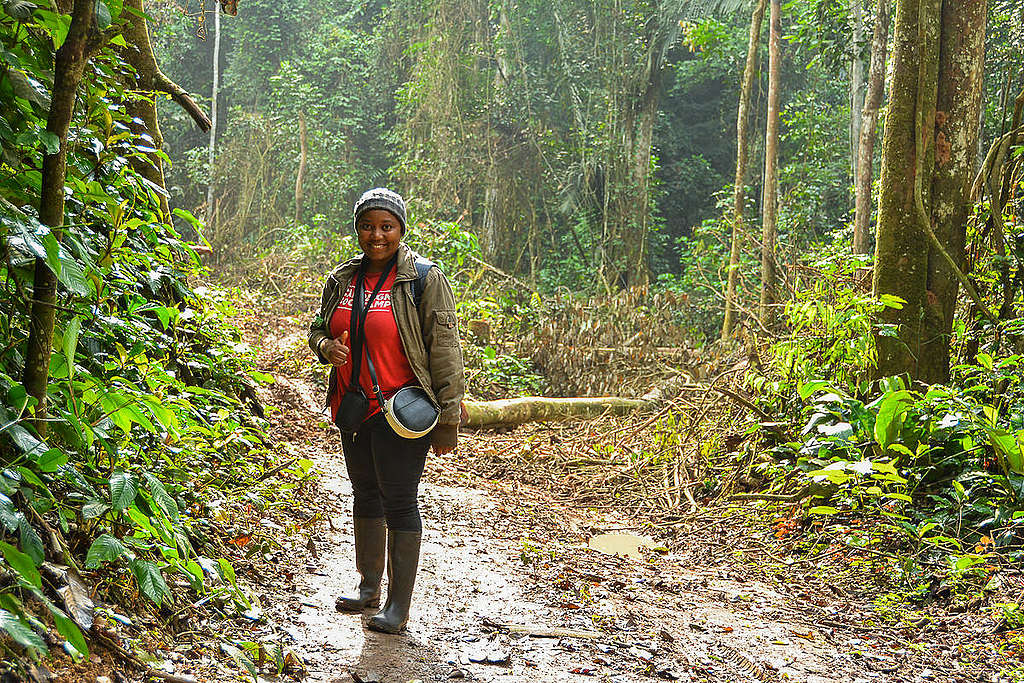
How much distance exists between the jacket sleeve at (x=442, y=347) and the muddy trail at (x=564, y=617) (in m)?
0.99

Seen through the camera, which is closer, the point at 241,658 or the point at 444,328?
the point at 241,658

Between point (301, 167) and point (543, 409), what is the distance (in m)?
18.5

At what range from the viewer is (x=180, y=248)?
4480 millimetres

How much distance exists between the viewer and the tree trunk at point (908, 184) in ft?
19.7

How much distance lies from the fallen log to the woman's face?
5.60 meters

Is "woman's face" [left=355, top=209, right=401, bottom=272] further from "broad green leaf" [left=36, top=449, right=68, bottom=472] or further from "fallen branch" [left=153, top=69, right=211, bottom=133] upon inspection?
"fallen branch" [left=153, top=69, right=211, bottom=133]

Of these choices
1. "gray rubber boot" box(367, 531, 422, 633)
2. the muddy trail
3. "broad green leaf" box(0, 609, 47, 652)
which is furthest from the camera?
"gray rubber boot" box(367, 531, 422, 633)

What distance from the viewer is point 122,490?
2.52 m

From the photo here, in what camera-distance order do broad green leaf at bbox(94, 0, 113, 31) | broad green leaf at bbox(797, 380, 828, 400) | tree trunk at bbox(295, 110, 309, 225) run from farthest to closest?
tree trunk at bbox(295, 110, 309, 225) → broad green leaf at bbox(797, 380, 828, 400) → broad green leaf at bbox(94, 0, 113, 31)

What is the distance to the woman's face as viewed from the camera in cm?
360

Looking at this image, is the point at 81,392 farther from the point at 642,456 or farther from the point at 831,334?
the point at 642,456

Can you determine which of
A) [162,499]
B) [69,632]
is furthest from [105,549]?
[69,632]

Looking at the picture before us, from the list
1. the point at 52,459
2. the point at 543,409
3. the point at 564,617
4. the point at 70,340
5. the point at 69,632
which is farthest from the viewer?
the point at 543,409

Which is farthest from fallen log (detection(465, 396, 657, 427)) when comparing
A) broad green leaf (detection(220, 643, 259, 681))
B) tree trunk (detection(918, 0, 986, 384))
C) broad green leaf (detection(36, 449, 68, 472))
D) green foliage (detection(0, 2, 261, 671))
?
broad green leaf (detection(36, 449, 68, 472))
